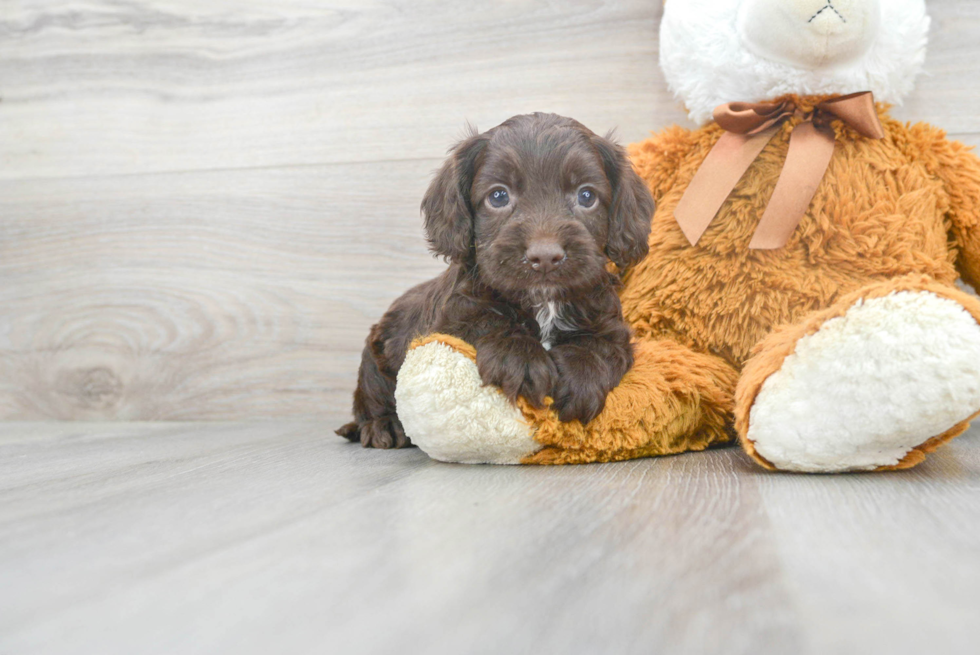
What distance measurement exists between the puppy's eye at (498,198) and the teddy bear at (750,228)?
0.26m

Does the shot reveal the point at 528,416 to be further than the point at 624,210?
No

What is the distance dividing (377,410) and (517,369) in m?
0.56

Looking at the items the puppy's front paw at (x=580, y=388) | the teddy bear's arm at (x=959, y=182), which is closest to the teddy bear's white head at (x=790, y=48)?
the teddy bear's arm at (x=959, y=182)

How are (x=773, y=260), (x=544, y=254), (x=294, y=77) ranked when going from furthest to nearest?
(x=294, y=77), (x=773, y=260), (x=544, y=254)

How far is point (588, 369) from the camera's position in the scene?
1.32 metres

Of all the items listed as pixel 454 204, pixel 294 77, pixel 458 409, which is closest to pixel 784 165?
pixel 454 204

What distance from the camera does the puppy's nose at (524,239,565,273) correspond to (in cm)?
121

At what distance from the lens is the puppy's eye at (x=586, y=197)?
52.8 inches

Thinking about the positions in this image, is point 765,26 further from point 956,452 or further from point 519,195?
point 956,452

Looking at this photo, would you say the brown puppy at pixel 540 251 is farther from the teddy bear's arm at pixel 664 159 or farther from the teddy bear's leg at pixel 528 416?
the teddy bear's arm at pixel 664 159

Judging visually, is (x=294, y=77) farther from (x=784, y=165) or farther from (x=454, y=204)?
(x=784, y=165)

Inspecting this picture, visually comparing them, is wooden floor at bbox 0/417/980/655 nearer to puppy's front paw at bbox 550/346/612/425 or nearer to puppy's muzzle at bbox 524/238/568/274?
puppy's front paw at bbox 550/346/612/425

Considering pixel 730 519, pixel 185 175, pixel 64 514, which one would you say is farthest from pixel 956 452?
pixel 185 175

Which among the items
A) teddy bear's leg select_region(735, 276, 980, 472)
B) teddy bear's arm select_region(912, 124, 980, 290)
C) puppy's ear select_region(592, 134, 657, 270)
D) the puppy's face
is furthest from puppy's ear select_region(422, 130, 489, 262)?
teddy bear's arm select_region(912, 124, 980, 290)
